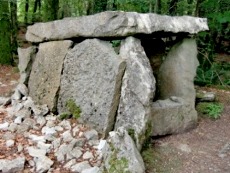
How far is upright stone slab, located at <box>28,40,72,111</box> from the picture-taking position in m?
5.50

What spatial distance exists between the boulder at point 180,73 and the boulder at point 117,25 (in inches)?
15.4

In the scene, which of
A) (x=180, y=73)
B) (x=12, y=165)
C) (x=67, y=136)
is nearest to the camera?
(x=12, y=165)

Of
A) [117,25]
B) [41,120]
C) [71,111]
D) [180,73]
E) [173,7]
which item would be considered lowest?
[41,120]

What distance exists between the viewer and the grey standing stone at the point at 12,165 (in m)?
3.82

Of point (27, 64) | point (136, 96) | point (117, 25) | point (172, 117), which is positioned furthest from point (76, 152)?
point (27, 64)

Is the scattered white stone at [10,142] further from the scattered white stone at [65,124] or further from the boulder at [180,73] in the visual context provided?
the boulder at [180,73]

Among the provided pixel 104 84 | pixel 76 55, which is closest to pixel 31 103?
pixel 76 55

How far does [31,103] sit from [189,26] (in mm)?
2894

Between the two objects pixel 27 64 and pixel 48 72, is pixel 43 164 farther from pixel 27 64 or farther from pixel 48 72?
pixel 27 64

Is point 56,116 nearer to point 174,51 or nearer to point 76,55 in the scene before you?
point 76,55

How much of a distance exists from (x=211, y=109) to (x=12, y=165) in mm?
3434

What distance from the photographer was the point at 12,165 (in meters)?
3.88

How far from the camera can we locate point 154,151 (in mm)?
4383

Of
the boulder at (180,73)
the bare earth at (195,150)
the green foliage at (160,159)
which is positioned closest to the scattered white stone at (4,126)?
the bare earth at (195,150)
